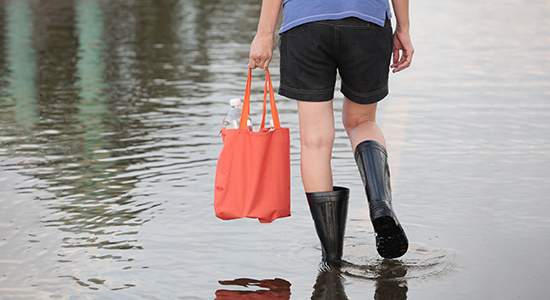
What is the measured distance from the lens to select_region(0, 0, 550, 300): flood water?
3.10 metres

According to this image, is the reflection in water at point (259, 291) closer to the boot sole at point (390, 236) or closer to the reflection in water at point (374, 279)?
the reflection in water at point (374, 279)

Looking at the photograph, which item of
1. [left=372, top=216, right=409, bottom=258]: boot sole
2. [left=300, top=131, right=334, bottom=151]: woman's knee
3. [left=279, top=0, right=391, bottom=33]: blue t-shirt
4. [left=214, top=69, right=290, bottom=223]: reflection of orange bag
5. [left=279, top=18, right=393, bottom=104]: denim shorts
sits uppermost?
[left=279, top=0, right=391, bottom=33]: blue t-shirt

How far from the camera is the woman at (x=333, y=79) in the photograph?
3027mm

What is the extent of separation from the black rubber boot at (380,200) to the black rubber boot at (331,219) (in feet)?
0.44

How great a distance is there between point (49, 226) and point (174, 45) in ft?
28.9

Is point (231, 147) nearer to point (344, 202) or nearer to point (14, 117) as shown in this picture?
point (344, 202)

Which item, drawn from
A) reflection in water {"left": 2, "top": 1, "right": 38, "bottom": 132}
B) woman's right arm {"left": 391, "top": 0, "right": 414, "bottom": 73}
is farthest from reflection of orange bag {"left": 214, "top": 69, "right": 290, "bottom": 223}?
reflection in water {"left": 2, "top": 1, "right": 38, "bottom": 132}

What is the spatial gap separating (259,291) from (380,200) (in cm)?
64

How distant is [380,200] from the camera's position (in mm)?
3096

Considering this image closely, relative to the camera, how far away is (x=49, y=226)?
3816mm

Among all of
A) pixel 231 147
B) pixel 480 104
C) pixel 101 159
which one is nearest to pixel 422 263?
pixel 231 147

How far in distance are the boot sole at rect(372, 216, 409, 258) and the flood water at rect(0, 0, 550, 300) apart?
133mm

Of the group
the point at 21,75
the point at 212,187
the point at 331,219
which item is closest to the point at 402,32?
the point at 331,219

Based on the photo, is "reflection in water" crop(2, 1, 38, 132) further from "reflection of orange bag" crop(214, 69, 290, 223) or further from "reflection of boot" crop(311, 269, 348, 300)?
"reflection of boot" crop(311, 269, 348, 300)
